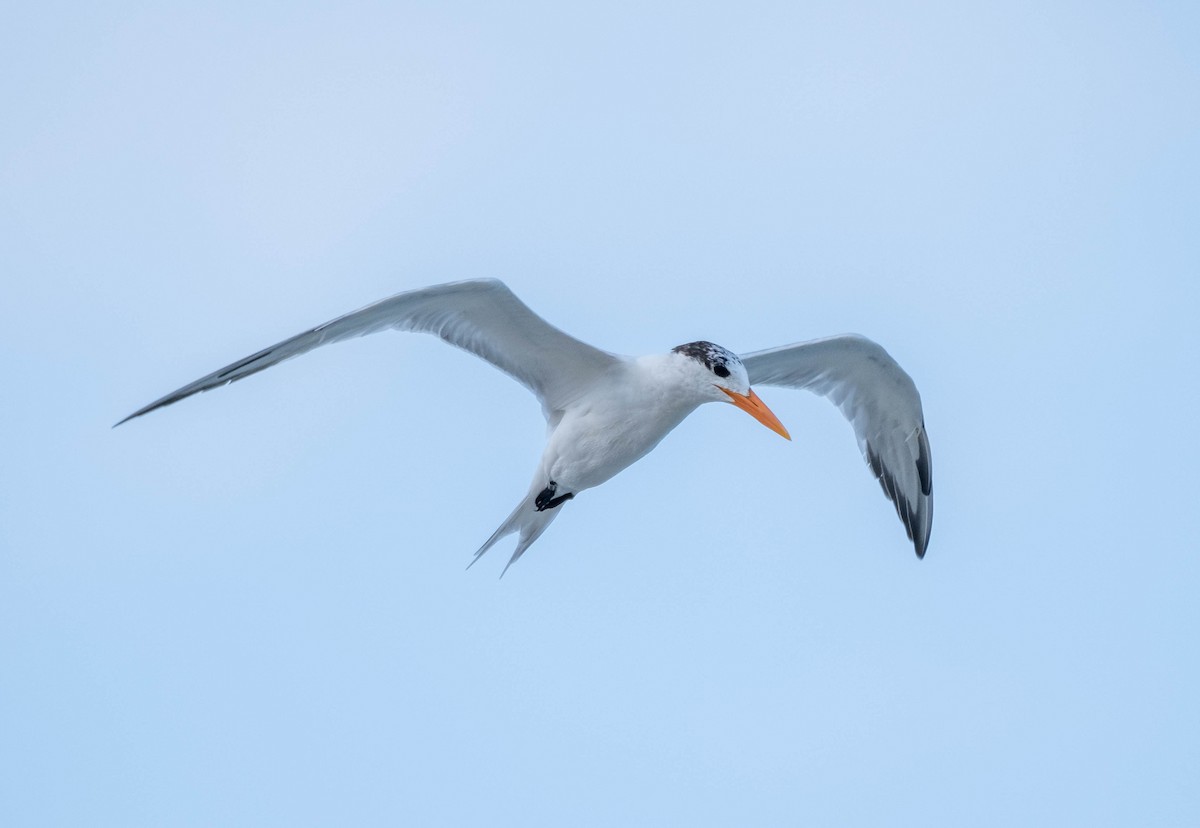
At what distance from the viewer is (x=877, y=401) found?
12.1m

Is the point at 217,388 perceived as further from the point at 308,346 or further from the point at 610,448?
the point at 610,448

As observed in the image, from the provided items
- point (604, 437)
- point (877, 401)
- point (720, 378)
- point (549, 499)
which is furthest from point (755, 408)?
point (877, 401)

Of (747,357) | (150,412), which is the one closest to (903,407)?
(747,357)

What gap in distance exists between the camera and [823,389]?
39.7 ft

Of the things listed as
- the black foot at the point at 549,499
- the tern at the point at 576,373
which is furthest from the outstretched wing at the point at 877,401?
the black foot at the point at 549,499

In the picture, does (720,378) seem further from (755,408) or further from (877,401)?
(877,401)

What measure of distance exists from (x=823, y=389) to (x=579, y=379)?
2334 mm

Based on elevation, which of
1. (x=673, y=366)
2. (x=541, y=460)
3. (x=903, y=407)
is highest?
(x=903, y=407)

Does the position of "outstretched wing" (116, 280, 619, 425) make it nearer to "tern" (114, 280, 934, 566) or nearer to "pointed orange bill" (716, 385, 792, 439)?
"tern" (114, 280, 934, 566)

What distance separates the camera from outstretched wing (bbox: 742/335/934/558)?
11641 millimetres

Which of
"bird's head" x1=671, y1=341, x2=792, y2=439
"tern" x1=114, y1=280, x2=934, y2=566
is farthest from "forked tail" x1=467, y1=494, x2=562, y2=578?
"bird's head" x1=671, y1=341, x2=792, y2=439

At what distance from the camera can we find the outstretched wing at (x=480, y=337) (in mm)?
9602

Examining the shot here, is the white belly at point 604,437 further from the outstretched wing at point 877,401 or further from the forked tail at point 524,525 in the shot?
the outstretched wing at point 877,401

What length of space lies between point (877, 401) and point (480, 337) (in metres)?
3.38
